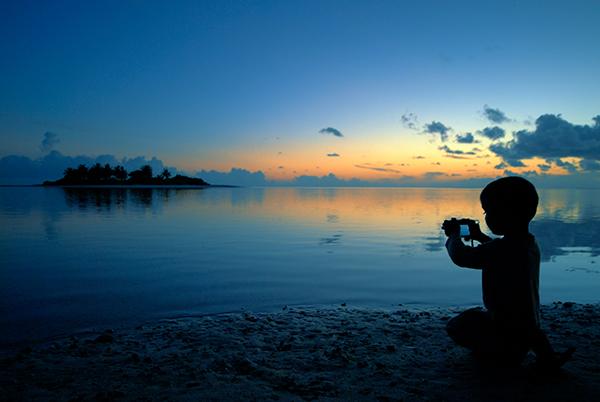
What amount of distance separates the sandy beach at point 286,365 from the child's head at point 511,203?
2031mm

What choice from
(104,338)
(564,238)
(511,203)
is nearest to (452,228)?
(511,203)

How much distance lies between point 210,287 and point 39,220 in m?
25.3

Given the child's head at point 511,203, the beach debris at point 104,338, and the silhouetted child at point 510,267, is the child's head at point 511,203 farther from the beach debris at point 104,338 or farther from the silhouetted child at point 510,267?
the beach debris at point 104,338

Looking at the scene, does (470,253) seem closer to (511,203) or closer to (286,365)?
(511,203)

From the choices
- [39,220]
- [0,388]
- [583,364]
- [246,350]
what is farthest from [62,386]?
[39,220]

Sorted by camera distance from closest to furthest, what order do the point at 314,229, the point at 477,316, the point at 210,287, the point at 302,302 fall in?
1. the point at 477,316
2. the point at 302,302
3. the point at 210,287
4. the point at 314,229

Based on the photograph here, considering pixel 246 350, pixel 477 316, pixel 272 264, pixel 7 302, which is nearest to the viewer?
pixel 477 316

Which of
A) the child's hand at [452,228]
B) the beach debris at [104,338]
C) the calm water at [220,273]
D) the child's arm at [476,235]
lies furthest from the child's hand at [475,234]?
the beach debris at [104,338]

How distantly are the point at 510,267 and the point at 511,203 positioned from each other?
781mm

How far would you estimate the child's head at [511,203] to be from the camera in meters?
4.56

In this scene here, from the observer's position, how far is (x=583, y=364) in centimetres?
545

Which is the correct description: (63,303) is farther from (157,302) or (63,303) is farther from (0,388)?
(0,388)

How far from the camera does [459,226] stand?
16.5ft

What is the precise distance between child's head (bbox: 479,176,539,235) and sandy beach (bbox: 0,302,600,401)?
6.66 feet
